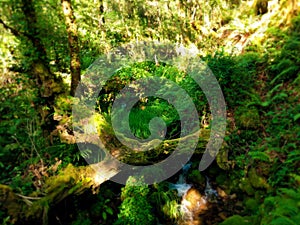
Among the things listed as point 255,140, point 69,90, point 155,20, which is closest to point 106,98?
point 69,90

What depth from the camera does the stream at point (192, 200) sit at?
5516mm

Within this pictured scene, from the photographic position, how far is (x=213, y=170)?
626 centimetres

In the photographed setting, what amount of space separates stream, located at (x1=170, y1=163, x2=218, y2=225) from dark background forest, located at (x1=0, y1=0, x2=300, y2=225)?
0.08 ft

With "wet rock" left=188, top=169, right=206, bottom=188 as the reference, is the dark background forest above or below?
above

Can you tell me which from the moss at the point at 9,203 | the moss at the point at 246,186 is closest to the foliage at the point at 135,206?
the moss at the point at 9,203

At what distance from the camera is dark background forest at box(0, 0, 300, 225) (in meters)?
4.52

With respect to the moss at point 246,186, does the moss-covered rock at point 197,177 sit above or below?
below

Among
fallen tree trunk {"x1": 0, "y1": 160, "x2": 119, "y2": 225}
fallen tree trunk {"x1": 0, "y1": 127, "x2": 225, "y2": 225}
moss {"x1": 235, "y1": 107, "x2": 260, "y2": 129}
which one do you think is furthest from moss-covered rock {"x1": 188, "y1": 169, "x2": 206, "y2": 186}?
fallen tree trunk {"x1": 0, "y1": 160, "x2": 119, "y2": 225}

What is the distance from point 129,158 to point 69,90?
2.55m

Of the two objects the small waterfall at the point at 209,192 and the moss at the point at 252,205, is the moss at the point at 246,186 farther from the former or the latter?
the small waterfall at the point at 209,192

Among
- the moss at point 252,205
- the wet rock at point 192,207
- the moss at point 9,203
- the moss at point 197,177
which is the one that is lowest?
the wet rock at point 192,207

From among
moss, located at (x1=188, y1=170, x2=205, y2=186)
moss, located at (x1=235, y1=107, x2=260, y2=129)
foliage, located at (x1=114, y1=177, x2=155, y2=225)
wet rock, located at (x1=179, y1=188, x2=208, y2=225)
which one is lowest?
wet rock, located at (x1=179, y1=188, x2=208, y2=225)

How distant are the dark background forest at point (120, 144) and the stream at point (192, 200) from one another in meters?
0.03

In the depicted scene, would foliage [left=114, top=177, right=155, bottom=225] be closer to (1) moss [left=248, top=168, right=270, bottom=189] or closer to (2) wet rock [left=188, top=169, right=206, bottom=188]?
(2) wet rock [left=188, top=169, right=206, bottom=188]
